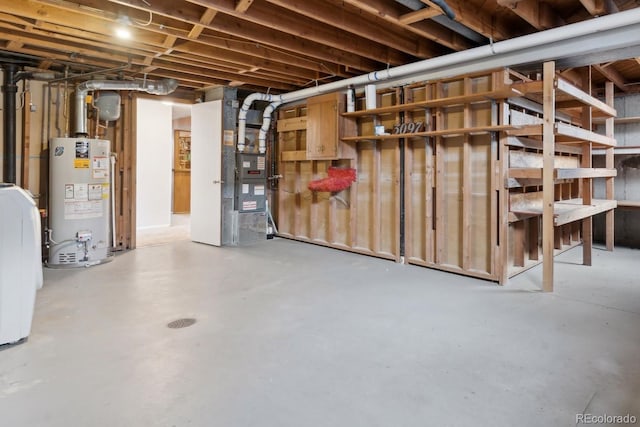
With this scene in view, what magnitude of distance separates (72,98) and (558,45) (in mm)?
5709

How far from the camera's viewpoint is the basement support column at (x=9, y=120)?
185 inches

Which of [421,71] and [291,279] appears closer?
[291,279]

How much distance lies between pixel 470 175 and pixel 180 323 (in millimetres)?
3301

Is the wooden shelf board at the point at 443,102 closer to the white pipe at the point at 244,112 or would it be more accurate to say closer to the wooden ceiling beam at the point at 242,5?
the white pipe at the point at 244,112

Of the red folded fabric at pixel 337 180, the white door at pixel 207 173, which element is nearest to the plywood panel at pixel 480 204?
the red folded fabric at pixel 337 180

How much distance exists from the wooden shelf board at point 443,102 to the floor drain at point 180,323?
10.7ft

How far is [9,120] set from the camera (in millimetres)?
4695

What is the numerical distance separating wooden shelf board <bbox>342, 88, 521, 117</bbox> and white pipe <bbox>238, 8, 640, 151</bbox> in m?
0.32

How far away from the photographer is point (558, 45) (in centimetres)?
361

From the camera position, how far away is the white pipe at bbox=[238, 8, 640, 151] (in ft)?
10.6

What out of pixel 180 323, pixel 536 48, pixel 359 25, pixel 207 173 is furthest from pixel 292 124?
pixel 180 323

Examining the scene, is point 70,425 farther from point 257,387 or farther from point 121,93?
point 121,93

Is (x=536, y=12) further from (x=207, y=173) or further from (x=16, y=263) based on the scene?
(x=207, y=173)

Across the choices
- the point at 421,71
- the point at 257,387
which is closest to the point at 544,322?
the point at 257,387
